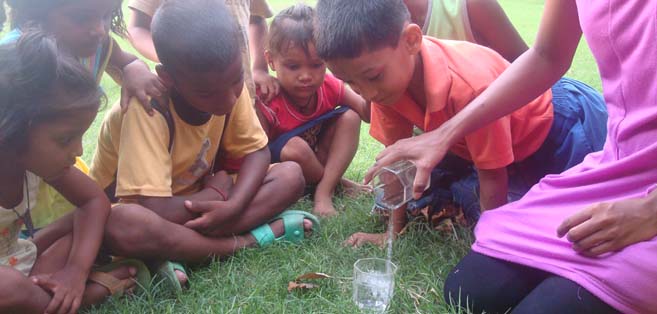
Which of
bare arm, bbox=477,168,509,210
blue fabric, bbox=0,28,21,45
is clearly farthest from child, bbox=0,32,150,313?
bare arm, bbox=477,168,509,210

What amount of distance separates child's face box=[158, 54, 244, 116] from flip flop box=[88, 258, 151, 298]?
23.1 inches

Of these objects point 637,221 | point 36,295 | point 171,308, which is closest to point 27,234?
point 36,295

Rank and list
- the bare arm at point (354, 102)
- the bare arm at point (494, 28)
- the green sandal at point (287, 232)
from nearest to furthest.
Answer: the green sandal at point (287, 232) → the bare arm at point (494, 28) → the bare arm at point (354, 102)

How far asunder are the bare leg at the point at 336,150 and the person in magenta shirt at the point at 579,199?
1096mm

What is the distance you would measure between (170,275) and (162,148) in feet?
1.50

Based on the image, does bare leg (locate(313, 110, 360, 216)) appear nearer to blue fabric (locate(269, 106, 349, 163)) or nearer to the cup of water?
blue fabric (locate(269, 106, 349, 163))

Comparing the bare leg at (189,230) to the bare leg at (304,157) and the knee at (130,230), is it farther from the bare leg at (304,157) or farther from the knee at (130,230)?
A: the bare leg at (304,157)

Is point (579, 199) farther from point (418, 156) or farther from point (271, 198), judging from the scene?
point (271, 198)

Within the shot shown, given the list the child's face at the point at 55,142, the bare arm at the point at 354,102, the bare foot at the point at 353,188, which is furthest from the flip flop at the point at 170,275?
the bare arm at the point at 354,102

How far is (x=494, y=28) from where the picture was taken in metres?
2.83

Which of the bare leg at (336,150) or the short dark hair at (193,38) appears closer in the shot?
the short dark hair at (193,38)

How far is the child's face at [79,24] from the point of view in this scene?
2.22 m

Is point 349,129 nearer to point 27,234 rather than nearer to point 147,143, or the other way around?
point 147,143

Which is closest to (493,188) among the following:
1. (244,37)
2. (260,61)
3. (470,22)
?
(470,22)
